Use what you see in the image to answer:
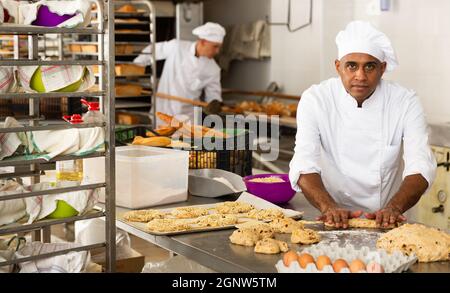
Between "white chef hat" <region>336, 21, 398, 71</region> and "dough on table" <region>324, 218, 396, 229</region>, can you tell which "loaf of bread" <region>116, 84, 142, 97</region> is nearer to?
"white chef hat" <region>336, 21, 398, 71</region>

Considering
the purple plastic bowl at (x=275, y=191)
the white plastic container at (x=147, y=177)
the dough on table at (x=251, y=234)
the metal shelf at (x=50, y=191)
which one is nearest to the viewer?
the metal shelf at (x=50, y=191)

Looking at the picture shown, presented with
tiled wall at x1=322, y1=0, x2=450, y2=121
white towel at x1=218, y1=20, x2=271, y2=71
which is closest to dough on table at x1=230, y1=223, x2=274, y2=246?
tiled wall at x1=322, y1=0, x2=450, y2=121

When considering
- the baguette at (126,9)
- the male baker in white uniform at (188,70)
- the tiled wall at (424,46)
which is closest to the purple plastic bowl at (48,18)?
the tiled wall at (424,46)

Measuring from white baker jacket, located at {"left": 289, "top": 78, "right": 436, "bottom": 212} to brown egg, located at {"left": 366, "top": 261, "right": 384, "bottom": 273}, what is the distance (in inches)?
45.3

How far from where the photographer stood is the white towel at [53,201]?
2.38 meters

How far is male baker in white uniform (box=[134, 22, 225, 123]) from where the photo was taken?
23.3ft

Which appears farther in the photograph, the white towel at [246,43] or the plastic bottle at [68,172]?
the white towel at [246,43]

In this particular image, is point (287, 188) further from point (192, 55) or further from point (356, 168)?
point (192, 55)

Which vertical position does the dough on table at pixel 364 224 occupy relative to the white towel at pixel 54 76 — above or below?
below

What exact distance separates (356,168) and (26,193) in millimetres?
1584

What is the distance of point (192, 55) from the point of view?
727 cm

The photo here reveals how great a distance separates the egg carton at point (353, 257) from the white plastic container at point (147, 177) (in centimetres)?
100

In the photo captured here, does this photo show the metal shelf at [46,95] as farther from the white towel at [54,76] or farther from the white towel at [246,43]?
the white towel at [246,43]
